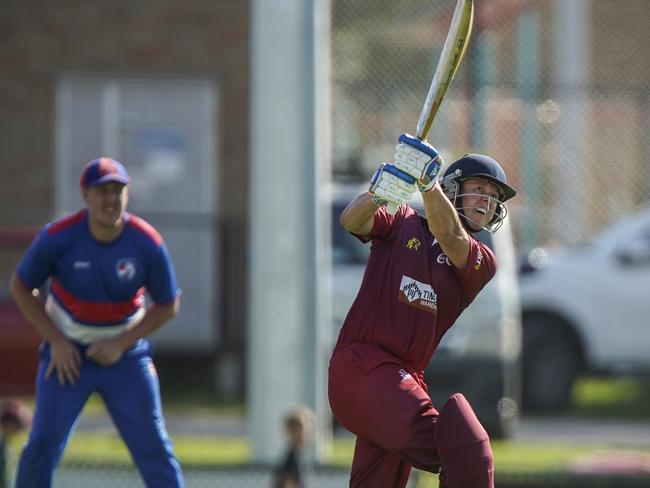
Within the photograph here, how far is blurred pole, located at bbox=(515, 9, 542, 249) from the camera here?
12859 millimetres

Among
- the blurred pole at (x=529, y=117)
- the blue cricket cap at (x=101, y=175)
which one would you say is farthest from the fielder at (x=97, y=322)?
the blurred pole at (x=529, y=117)

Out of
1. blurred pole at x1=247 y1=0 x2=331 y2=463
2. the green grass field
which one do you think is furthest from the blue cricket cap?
blurred pole at x1=247 y1=0 x2=331 y2=463

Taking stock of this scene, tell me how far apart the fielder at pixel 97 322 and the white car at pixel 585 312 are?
272 inches

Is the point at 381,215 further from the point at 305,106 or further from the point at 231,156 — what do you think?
the point at 231,156

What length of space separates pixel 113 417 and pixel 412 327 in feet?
5.80

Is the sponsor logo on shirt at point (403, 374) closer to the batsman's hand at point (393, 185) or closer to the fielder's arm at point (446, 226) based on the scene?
the fielder's arm at point (446, 226)

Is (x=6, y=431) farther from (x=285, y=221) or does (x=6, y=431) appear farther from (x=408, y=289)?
(x=408, y=289)

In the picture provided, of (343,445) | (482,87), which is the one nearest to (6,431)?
(343,445)

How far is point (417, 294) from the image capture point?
18.5 feet

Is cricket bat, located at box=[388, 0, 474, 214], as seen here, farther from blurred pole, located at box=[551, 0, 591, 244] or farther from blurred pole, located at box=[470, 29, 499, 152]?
blurred pole, located at box=[551, 0, 591, 244]

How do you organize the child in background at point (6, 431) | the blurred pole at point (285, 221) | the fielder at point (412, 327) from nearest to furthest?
1. the fielder at point (412, 327)
2. the child in background at point (6, 431)
3. the blurred pole at point (285, 221)

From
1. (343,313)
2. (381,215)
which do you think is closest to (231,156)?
(343,313)

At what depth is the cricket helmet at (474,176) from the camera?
5652 millimetres

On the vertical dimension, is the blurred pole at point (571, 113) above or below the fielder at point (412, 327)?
above
